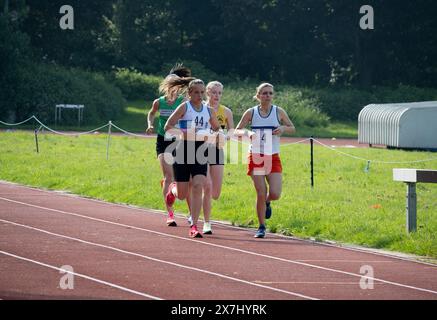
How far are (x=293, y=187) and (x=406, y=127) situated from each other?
18941mm

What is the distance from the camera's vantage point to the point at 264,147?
1492 cm

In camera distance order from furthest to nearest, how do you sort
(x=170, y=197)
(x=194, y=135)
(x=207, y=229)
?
1. (x=170, y=197)
2. (x=207, y=229)
3. (x=194, y=135)

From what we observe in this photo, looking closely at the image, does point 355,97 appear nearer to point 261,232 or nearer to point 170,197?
point 170,197

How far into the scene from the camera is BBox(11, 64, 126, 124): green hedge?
53031 mm

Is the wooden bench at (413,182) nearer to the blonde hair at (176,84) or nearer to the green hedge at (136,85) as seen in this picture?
the blonde hair at (176,84)

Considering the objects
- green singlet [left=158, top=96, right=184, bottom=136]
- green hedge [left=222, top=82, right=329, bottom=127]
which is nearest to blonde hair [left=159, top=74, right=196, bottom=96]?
green singlet [left=158, top=96, right=184, bottom=136]

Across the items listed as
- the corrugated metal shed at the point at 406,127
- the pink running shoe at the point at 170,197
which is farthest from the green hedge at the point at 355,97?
the pink running shoe at the point at 170,197

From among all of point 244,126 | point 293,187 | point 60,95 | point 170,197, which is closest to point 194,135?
point 244,126

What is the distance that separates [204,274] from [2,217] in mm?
5810

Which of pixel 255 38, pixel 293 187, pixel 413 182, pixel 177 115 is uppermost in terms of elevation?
pixel 255 38

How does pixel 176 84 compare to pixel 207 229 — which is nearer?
pixel 207 229

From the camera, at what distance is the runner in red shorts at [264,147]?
14.9 metres

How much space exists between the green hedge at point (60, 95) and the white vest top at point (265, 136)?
38.3 metres

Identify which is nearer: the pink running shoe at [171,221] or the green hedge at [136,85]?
the pink running shoe at [171,221]
